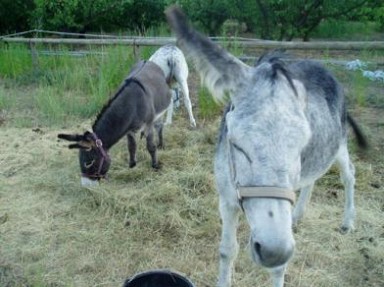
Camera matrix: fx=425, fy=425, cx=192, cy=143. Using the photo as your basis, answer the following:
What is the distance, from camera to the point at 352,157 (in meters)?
4.97

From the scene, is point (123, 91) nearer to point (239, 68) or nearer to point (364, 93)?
point (239, 68)

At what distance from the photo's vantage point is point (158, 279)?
266cm

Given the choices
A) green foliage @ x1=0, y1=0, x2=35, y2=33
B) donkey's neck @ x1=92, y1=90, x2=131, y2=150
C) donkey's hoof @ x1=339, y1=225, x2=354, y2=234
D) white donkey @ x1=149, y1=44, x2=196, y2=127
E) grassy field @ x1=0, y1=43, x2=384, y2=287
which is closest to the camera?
grassy field @ x1=0, y1=43, x2=384, y2=287

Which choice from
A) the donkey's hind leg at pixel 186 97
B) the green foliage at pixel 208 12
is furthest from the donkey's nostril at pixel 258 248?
the green foliage at pixel 208 12

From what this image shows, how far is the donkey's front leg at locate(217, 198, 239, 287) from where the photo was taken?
8.54 ft

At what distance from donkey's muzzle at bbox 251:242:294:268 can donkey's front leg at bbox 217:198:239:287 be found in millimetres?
875

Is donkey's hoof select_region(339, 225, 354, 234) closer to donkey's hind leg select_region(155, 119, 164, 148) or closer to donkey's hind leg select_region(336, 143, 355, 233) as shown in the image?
donkey's hind leg select_region(336, 143, 355, 233)

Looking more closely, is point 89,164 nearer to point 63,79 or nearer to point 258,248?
point 258,248

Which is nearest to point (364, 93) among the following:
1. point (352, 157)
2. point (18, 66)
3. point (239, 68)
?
point (352, 157)

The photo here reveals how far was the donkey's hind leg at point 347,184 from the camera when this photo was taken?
11.8 feet

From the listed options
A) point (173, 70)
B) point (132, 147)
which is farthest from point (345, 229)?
point (173, 70)

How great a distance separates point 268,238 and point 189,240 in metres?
2.12

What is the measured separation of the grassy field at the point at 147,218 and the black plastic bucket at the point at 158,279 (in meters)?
0.58

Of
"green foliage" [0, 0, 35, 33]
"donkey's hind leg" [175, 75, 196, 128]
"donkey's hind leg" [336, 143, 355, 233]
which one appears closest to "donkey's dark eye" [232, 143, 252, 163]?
"donkey's hind leg" [336, 143, 355, 233]
